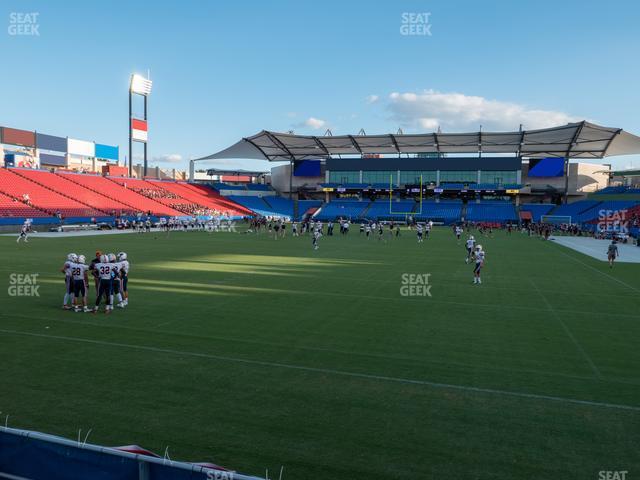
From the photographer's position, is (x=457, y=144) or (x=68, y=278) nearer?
(x=68, y=278)

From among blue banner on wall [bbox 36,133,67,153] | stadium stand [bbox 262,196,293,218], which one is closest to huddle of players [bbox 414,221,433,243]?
stadium stand [bbox 262,196,293,218]

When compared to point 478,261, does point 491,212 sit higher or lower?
higher

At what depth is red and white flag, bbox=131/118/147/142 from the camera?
2793 inches

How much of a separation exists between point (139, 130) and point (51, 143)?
30.9 metres

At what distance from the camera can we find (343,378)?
8023 mm

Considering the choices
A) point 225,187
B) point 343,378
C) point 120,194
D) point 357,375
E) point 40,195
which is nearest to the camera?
point 343,378

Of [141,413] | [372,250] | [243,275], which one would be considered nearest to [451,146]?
[372,250]

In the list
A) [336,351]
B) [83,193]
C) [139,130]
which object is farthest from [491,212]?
[336,351]

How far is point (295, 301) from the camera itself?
46.8 ft

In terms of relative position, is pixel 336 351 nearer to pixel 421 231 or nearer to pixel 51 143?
pixel 421 231

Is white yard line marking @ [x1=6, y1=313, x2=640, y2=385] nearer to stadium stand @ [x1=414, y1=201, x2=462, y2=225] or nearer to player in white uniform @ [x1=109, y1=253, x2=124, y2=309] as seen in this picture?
player in white uniform @ [x1=109, y1=253, x2=124, y2=309]

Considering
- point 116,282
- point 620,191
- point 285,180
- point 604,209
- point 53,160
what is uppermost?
point 53,160

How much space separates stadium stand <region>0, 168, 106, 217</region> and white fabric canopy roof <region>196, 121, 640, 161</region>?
105 feet

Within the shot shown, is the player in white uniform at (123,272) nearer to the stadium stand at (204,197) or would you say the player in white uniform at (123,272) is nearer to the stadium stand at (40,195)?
the stadium stand at (40,195)
